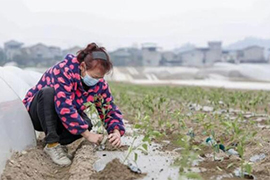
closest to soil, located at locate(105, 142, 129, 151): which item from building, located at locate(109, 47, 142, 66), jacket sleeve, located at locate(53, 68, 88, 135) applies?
jacket sleeve, located at locate(53, 68, 88, 135)

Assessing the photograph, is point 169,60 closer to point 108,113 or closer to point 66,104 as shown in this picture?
point 108,113

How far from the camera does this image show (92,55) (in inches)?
87.4

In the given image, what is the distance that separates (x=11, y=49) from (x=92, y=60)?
36593 millimetres

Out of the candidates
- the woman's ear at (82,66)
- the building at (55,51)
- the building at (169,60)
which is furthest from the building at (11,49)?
the woman's ear at (82,66)

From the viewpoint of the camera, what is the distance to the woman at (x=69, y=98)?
7.27 feet

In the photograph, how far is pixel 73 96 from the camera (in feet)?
7.73

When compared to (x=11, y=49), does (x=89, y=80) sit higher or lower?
lower

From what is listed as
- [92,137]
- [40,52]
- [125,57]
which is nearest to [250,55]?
[125,57]

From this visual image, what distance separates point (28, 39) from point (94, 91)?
161ft

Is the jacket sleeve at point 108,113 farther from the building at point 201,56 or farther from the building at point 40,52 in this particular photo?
the building at point 201,56

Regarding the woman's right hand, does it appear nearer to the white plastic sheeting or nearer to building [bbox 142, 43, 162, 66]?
the white plastic sheeting

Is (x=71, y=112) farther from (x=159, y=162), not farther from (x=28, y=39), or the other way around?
(x=28, y=39)

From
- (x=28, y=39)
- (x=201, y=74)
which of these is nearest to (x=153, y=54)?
(x=201, y=74)

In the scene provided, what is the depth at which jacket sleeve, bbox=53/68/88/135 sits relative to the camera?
2.20 meters
